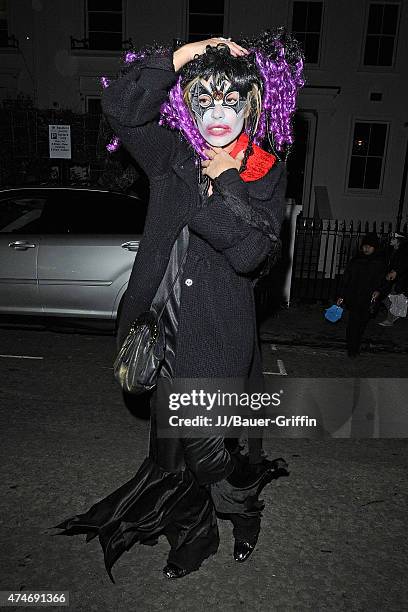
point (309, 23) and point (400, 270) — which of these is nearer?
point (400, 270)

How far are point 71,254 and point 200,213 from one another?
389 cm

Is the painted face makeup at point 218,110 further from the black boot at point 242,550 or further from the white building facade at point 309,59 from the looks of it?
the white building facade at point 309,59

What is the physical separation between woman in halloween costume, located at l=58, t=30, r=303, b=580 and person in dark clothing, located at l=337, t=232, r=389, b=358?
3.80m

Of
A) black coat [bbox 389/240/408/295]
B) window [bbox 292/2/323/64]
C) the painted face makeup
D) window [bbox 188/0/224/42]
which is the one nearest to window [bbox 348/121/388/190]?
window [bbox 292/2/323/64]

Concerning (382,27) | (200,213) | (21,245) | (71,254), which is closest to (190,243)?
(200,213)

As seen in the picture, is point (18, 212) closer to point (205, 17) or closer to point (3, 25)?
point (205, 17)

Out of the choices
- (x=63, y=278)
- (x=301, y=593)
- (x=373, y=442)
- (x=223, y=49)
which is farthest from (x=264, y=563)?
(x=63, y=278)

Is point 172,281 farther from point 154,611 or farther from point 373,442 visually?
point 373,442

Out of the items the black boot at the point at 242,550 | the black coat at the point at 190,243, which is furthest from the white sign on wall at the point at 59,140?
the black boot at the point at 242,550

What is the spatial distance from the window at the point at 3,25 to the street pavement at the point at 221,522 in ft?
41.5

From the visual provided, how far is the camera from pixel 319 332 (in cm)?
733

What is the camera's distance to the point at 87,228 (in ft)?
18.9

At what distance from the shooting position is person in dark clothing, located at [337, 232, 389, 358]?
605 cm

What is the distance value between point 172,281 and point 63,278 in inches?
144
